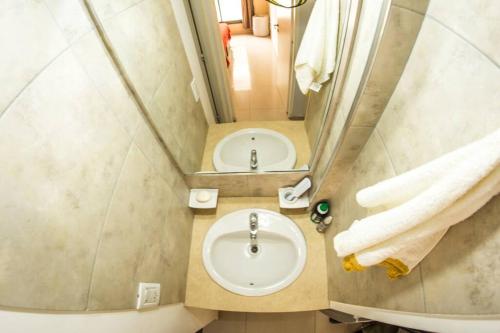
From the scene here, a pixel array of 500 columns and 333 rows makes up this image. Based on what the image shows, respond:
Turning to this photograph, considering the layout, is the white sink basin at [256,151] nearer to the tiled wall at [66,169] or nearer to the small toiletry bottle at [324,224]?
the small toiletry bottle at [324,224]

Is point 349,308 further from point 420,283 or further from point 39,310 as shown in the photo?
point 39,310

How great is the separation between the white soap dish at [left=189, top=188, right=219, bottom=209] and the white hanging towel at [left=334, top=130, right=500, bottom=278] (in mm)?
750

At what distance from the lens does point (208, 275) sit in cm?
111

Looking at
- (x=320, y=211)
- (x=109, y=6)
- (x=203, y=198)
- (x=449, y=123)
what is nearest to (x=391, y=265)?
(x=449, y=123)

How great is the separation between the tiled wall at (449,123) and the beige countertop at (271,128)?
1.75 feet

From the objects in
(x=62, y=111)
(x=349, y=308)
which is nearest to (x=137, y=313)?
(x=62, y=111)

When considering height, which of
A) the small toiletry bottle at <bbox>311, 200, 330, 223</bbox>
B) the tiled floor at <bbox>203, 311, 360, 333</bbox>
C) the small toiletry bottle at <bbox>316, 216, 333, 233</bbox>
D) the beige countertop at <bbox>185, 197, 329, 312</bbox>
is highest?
the small toiletry bottle at <bbox>311, 200, 330, 223</bbox>

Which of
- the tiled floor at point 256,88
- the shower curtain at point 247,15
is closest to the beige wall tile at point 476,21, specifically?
the tiled floor at point 256,88

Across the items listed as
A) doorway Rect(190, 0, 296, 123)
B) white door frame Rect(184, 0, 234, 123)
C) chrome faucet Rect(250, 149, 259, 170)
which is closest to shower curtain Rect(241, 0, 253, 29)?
doorway Rect(190, 0, 296, 123)

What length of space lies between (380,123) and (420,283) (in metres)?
0.43

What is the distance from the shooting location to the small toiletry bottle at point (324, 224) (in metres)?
1.08

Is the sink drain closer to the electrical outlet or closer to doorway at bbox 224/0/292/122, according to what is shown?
doorway at bbox 224/0/292/122

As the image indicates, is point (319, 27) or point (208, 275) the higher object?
point (319, 27)

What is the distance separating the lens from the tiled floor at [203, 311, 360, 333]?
146 centimetres
